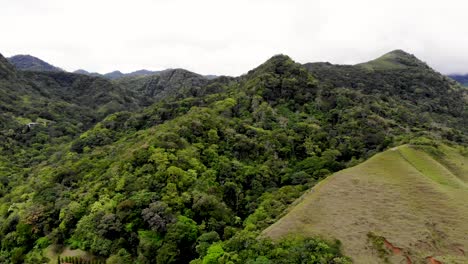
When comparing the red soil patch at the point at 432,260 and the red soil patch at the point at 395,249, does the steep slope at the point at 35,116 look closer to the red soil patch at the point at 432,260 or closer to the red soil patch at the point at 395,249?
the red soil patch at the point at 395,249

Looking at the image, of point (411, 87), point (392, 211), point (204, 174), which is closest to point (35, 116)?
point (204, 174)

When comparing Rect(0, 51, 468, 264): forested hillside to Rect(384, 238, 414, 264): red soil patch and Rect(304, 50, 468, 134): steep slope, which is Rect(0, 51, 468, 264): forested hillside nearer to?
Rect(384, 238, 414, 264): red soil patch

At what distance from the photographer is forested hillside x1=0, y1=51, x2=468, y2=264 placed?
41844 mm

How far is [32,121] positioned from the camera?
137750 mm

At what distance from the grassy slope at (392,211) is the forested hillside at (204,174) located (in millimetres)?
2774

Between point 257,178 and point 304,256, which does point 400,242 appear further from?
point 257,178

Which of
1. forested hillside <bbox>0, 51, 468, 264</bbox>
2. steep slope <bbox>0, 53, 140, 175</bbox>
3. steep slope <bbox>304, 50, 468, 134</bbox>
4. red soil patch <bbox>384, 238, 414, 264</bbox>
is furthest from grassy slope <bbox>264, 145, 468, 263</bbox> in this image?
steep slope <bbox>304, 50, 468, 134</bbox>

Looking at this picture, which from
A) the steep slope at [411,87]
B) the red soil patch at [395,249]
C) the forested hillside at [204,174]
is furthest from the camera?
the steep slope at [411,87]

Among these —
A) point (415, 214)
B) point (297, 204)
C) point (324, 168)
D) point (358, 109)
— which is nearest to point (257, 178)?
point (324, 168)

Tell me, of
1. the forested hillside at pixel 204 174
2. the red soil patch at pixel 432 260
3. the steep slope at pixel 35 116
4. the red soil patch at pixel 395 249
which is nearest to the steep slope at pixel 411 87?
the forested hillside at pixel 204 174

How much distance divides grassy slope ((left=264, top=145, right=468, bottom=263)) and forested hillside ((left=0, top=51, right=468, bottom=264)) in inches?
109

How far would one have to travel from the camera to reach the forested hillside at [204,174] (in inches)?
1647

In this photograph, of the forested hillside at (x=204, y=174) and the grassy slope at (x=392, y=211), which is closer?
the grassy slope at (x=392, y=211)

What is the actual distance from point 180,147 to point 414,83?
134339mm
